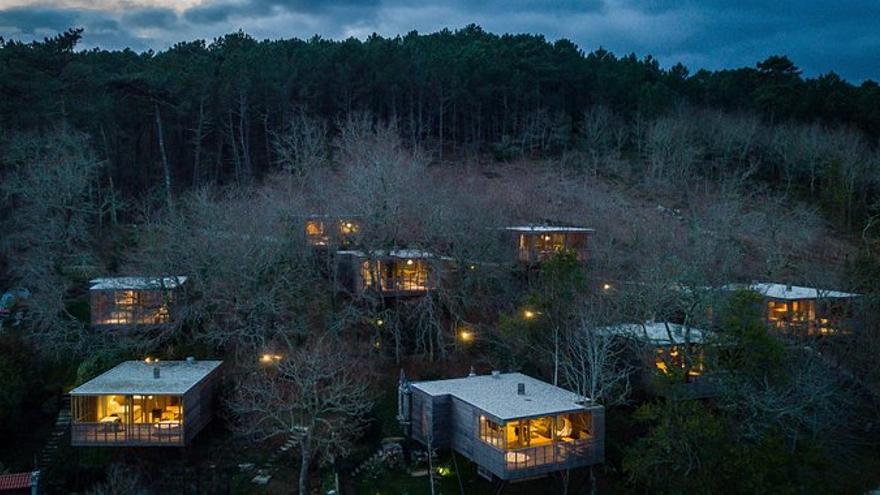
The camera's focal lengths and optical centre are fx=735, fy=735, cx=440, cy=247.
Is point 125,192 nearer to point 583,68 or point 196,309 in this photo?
point 196,309

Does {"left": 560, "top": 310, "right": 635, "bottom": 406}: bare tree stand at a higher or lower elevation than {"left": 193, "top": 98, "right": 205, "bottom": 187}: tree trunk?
lower

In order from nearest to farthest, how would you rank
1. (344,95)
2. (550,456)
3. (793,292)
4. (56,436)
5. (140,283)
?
(550,456) → (56,436) → (140,283) → (793,292) → (344,95)

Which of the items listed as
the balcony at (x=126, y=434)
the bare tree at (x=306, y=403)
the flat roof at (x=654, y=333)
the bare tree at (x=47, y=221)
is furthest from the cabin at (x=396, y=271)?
the bare tree at (x=47, y=221)

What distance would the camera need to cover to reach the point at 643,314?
96.1 ft

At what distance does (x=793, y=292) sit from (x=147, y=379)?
2864cm

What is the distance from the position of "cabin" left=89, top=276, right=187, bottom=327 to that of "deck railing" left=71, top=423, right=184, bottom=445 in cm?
742

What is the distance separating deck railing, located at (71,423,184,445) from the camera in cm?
2416

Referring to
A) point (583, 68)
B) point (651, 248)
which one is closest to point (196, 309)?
point (651, 248)

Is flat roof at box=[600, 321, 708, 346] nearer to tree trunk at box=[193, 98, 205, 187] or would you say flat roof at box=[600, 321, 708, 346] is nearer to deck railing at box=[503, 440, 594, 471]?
deck railing at box=[503, 440, 594, 471]

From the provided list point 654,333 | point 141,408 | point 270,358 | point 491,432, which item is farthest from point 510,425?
point 141,408

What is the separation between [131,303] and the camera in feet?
103

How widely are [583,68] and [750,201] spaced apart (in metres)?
23.3

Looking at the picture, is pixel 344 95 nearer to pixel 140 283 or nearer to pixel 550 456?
pixel 140 283

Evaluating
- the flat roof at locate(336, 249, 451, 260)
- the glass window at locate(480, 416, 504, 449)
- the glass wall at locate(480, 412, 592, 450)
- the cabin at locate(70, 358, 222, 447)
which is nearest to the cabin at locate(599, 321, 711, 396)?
the glass wall at locate(480, 412, 592, 450)
